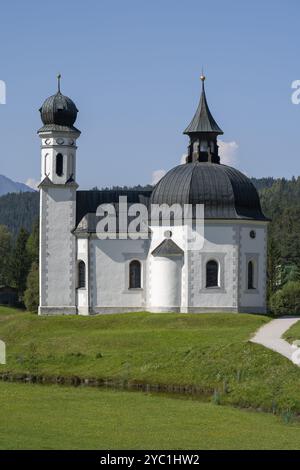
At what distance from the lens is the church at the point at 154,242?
2208 inches

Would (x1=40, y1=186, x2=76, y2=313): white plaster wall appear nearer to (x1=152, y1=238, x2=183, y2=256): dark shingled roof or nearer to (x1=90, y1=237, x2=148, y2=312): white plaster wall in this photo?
(x1=90, y1=237, x2=148, y2=312): white plaster wall

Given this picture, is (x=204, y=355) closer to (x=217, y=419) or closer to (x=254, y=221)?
(x=217, y=419)

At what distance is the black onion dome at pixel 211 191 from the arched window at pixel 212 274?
2.70m

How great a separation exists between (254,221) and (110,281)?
894 centimetres

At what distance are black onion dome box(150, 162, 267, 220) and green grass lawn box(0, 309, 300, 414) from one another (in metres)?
6.14

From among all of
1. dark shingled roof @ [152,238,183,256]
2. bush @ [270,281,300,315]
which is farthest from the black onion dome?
bush @ [270,281,300,315]

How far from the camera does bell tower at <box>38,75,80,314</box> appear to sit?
2299 inches

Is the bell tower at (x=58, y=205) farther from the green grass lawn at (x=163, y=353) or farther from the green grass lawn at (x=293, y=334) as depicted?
the green grass lawn at (x=293, y=334)

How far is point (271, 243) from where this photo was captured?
8094cm

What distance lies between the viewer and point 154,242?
57.8 m

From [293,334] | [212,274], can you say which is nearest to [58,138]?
[212,274]

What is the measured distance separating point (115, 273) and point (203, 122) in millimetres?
10250

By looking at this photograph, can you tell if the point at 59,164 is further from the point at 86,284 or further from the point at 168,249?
the point at 168,249

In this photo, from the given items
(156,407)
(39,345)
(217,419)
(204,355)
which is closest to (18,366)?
(39,345)
